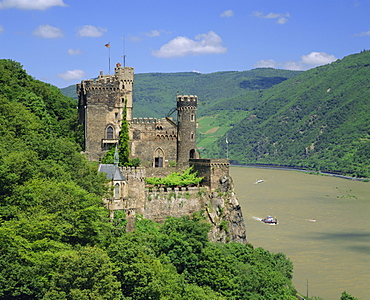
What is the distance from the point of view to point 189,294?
33031 mm

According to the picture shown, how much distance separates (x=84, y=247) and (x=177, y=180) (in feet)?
71.2

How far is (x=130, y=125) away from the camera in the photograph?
2057 inches

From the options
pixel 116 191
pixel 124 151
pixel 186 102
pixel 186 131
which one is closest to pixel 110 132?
pixel 124 151

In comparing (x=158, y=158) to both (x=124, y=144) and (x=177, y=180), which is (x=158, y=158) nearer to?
(x=124, y=144)

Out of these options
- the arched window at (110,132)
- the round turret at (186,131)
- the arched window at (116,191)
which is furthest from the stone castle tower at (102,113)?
the arched window at (116,191)

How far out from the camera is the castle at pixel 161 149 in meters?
48.1

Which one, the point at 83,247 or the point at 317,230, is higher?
the point at 83,247

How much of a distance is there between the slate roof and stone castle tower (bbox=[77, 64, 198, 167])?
886 centimetres

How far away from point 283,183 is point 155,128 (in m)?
74.6

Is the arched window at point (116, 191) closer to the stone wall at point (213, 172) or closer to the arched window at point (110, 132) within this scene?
the stone wall at point (213, 172)

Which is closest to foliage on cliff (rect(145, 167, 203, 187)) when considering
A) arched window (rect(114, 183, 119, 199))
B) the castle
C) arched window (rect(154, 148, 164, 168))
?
the castle

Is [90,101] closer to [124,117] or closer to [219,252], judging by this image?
[124,117]

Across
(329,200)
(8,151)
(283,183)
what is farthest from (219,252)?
(283,183)

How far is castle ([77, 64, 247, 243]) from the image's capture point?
1892 inches
